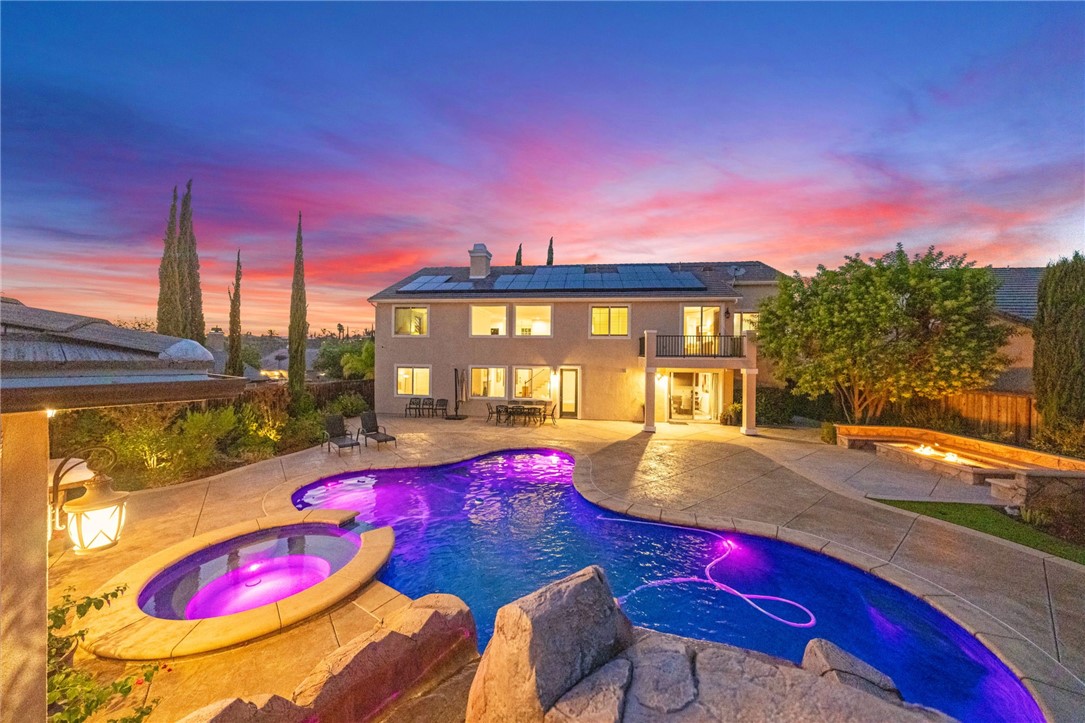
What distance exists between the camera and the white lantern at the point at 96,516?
2.71 meters

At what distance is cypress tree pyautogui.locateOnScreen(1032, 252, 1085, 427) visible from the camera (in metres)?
9.97

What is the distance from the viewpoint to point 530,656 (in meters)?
2.31

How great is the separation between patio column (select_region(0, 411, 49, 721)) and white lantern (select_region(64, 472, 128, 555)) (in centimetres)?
102

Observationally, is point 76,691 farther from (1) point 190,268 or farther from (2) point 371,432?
(1) point 190,268

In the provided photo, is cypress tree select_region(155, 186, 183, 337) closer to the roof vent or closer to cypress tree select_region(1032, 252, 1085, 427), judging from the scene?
the roof vent

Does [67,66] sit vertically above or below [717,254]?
below

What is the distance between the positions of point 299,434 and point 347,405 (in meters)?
5.30

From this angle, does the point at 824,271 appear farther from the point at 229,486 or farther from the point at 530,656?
the point at 229,486

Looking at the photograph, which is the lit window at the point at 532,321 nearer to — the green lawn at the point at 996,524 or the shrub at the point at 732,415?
the shrub at the point at 732,415

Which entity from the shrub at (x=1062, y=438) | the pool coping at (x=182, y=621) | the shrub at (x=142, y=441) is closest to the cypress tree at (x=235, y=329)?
the shrub at (x=142, y=441)

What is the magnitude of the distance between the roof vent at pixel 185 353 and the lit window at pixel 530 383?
52.1ft

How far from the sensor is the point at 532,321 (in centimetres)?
1898

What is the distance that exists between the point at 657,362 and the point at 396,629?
13712mm

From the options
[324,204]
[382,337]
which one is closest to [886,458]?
[382,337]
